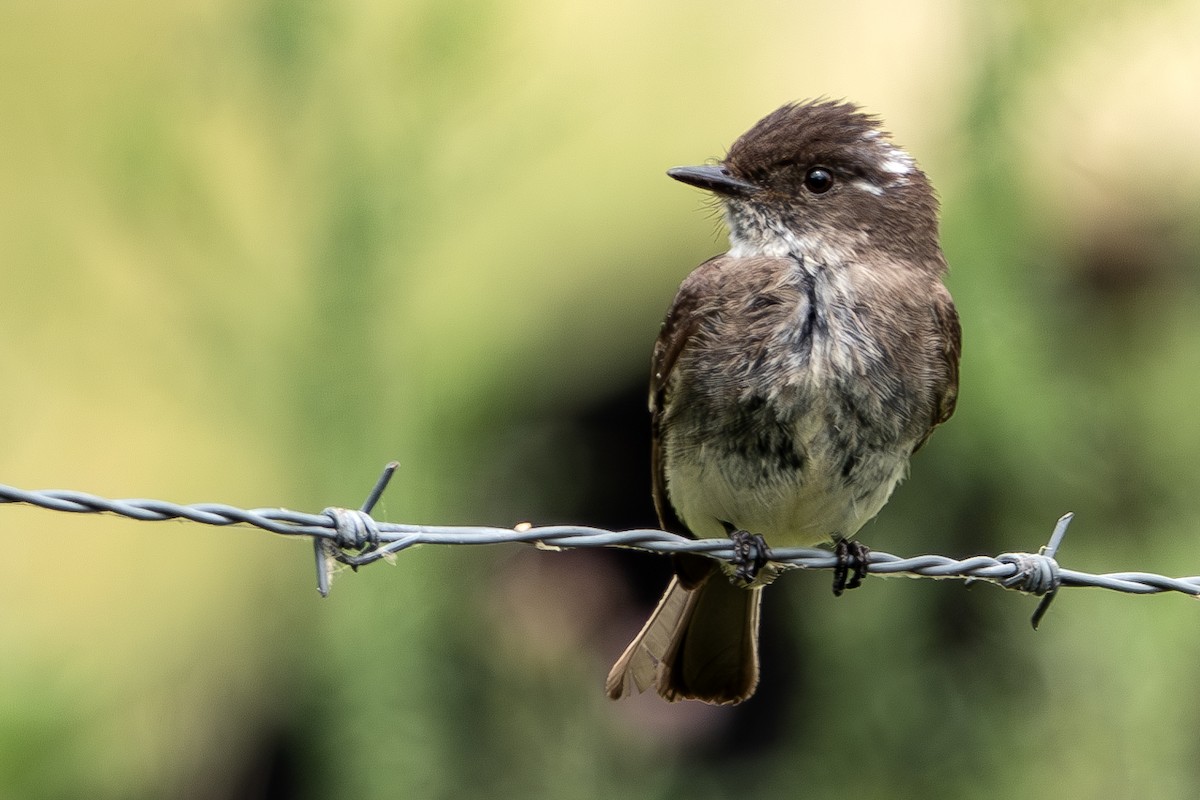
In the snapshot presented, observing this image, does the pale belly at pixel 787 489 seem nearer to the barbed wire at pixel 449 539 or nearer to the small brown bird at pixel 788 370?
the small brown bird at pixel 788 370

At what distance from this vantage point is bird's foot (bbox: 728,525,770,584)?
3.72m

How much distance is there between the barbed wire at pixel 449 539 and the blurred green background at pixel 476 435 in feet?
6.02

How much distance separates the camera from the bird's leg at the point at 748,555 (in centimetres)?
372

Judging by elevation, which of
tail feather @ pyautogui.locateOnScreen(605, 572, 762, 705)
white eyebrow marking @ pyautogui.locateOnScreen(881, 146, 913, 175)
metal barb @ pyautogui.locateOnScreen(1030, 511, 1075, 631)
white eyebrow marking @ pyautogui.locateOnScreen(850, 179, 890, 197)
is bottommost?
tail feather @ pyautogui.locateOnScreen(605, 572, 762, 705)

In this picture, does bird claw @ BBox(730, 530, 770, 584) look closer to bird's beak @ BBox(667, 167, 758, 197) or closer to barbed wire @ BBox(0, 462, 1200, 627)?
barbed wire @ BBox(0, 462, 1200, 627)

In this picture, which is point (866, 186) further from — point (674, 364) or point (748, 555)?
point (748, 555)

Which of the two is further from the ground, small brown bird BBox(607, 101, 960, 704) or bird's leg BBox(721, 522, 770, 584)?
small brown bird BBox(607, 101, 960, 704)

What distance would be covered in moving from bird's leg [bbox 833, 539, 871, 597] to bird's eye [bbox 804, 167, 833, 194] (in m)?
1.00

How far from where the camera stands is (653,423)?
4.22 metres

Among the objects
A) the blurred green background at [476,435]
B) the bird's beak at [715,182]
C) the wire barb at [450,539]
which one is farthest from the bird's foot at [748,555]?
the blurred green background at [476,435]

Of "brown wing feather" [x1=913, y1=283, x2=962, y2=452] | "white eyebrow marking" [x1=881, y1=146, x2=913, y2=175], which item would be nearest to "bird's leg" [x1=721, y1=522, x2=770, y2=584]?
"brown wing feather" [x1=913, y1=283, x2=962, y2=452]

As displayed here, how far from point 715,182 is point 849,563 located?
115 centimetres

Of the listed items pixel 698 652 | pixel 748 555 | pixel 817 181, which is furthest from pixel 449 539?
pixel 817 181

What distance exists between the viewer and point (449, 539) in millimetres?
2879
